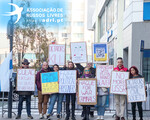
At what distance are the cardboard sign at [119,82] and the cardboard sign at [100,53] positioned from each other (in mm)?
1250

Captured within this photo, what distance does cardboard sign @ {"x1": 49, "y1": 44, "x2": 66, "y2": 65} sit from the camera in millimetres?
10336

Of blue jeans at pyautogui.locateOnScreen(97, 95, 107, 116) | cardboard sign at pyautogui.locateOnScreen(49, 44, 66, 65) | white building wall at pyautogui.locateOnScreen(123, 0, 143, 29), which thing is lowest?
blue jeans at pyautogui.locateOnScreen(97, 95, 107, 116)

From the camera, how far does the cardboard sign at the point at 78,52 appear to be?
405 inches

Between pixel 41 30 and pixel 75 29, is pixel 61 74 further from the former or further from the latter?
pixel 75 29

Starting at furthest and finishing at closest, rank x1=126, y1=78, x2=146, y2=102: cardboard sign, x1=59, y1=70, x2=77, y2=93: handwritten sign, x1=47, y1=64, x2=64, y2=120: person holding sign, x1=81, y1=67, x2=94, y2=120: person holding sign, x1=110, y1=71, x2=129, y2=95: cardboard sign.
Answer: x1=47, y1=64, x2=64, y2=120: person holding sign
x1=59, y1=70, x2=77, y2=93: handwritten sign
x1=81, y1=67, x2=94, y2=120: person holding sign
x1=110, y1=71, x2=129, y2=95: cardboard sign
x1=126, y1=78, x2=146, y2=102: cardboard sign

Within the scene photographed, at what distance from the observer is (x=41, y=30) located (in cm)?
3144

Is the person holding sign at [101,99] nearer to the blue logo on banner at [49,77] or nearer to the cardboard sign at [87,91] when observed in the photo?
the cardboard sign at [87,91]

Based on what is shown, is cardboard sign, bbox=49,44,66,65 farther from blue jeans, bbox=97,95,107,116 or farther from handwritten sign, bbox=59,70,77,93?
blue jeans, bbox=97,95,107,116

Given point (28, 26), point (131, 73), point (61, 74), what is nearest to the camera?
point (131, 73)

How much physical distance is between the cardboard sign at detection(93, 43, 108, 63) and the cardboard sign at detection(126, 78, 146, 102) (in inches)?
66.5

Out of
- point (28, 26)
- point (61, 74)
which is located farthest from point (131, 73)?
point (28, 26)

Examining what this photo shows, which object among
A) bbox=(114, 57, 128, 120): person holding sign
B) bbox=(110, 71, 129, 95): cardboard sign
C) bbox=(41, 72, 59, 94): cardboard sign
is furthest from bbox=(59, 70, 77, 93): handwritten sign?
bbox=(114, 57, 128, 120): person holding sign

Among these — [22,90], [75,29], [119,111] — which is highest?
[75,29]

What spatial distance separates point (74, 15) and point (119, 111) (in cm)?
6534
